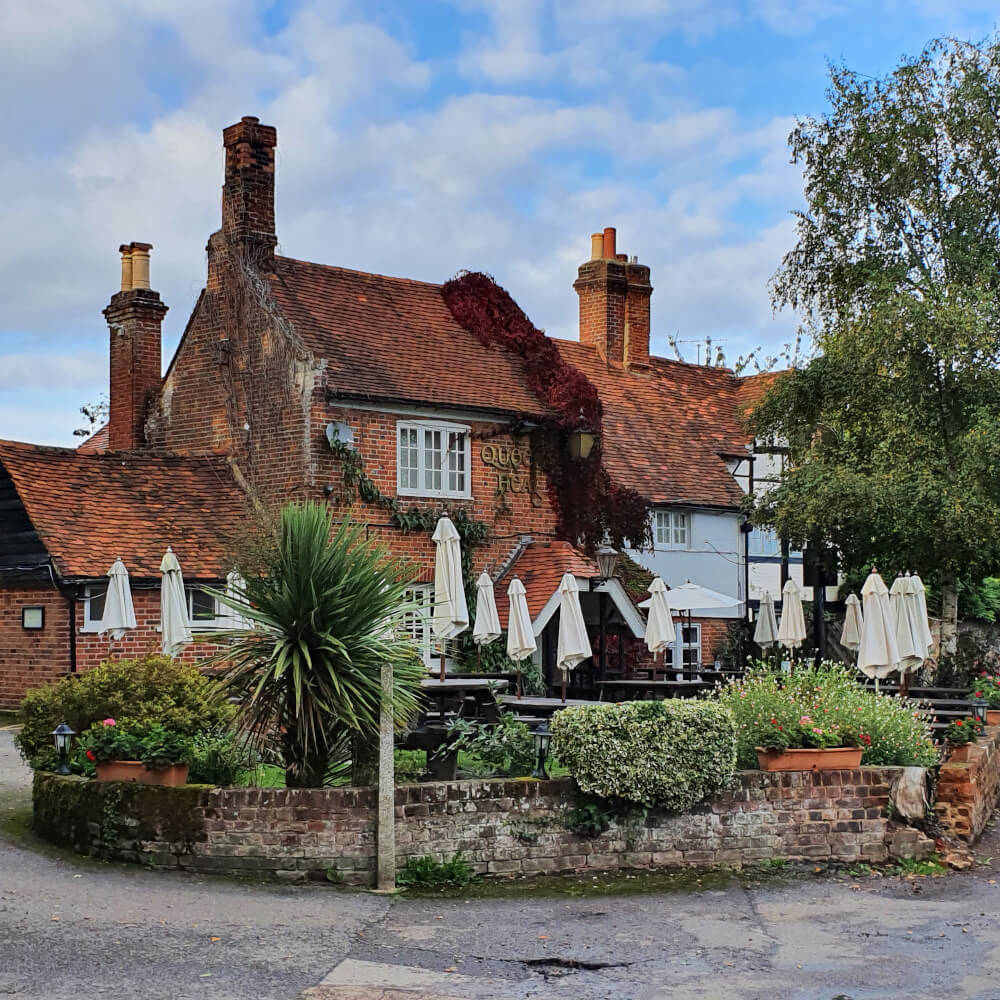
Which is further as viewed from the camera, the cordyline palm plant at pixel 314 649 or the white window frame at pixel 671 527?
the white window frame at pixel 671 527

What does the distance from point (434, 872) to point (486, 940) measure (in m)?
1.83

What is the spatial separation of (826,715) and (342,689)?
16.3 ft

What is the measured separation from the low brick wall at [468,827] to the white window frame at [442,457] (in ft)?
42.1

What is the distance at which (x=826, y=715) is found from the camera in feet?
45.2

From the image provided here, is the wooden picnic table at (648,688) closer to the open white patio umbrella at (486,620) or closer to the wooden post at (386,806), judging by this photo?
the open white patio umbrella at (486,620)

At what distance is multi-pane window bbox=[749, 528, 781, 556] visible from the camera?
33.5 metres

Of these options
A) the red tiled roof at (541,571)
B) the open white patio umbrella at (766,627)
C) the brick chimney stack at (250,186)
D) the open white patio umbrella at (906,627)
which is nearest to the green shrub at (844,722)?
the open white patio umbrella at (906,627)

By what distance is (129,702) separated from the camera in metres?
13.2

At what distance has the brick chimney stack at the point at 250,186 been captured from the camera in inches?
1025

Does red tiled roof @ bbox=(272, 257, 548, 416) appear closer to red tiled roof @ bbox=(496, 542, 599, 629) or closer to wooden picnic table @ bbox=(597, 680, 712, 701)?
red tiled roof @ bbox=(496, 542, 599, 629)

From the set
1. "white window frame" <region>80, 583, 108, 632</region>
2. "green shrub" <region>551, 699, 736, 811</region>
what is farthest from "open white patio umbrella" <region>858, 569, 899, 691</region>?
"white window frame" <region>80, 583, 108, 632</region>

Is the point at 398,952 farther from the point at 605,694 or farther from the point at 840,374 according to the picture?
the point at 840,374

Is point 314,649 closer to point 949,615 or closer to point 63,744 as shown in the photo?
point 63,744

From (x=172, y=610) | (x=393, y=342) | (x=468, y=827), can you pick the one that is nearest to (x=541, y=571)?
(x=393, y=342)
